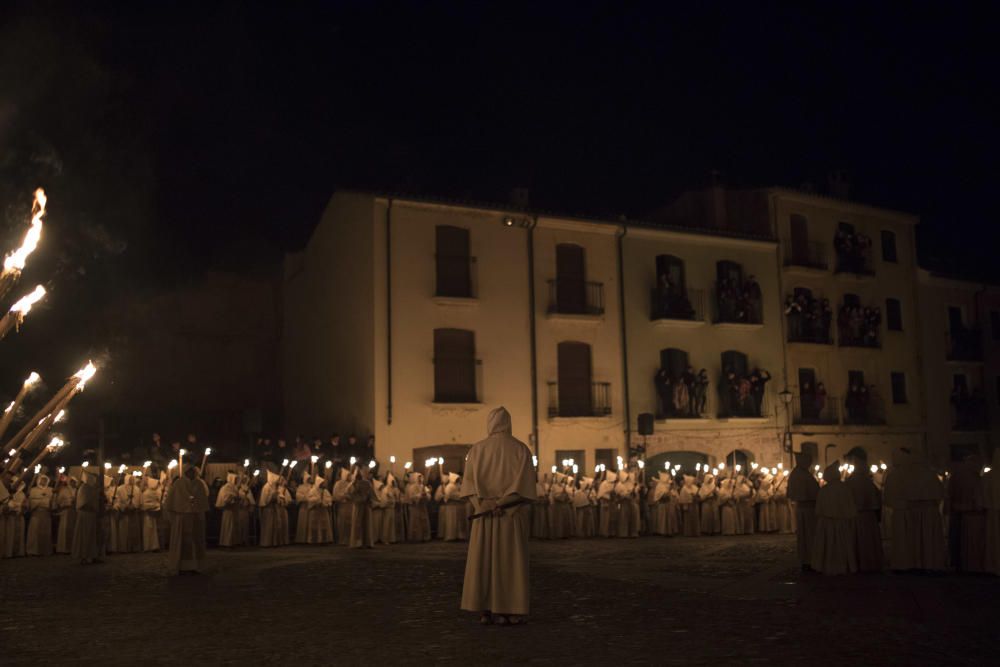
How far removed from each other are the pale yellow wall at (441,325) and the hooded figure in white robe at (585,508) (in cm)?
387

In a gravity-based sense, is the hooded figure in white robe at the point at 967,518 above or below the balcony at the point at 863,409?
below

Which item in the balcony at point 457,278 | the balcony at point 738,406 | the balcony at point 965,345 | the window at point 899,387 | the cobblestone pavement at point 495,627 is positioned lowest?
the cobblestone pavement at point 495,627

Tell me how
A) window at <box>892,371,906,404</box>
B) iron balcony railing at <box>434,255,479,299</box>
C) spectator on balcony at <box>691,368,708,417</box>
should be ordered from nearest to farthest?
iron balcony railing at <box>434,255,479,299</box> < spectator on balcony at <box>691,368,708,417</box> < window at <box>892,371,906,404</box>

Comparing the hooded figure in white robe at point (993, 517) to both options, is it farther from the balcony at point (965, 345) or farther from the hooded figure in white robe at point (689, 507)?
the balcony at point (965, 345)

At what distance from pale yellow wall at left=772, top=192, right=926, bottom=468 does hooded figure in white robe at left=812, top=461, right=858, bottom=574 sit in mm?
19172

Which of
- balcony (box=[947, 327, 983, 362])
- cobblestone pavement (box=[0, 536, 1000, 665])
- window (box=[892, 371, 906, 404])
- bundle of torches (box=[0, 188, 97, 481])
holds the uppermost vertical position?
balcony (box=[947, 327, 983, 362])

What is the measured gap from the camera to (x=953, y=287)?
40.5 m

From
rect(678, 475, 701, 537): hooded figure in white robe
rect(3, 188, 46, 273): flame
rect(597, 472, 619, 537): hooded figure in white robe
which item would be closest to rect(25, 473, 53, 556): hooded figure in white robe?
rect(597, 472, 619, 537): hooded figure in white robe

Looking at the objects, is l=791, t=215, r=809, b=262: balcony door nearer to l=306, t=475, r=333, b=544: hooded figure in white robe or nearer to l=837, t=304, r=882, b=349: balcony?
l=837, t=304, r=882, b=349: balcony

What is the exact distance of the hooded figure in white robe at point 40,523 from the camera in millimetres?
21984

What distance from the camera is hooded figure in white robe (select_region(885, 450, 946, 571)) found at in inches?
635

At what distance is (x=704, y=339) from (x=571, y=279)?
5.32 m

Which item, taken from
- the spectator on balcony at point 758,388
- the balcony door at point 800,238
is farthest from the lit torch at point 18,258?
the balcony door at point 800,238

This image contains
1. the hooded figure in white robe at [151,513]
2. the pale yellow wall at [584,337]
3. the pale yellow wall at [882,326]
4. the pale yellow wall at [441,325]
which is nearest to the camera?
the hooded figure in white robe at [151,513]
